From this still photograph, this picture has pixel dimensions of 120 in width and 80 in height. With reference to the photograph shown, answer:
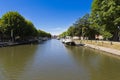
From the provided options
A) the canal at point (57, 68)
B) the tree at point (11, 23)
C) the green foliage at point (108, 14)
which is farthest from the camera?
the tree at point (11, 23)

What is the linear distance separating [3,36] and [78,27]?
115ft

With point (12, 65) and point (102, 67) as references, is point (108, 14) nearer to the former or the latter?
point (102, 67)

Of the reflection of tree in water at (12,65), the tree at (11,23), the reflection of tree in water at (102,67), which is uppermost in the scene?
the tree at (11,23)

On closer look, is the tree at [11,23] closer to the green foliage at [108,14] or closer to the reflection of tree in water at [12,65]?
the green foliage at [108,14]

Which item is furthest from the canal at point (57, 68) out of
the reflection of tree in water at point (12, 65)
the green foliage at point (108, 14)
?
the green foliage at point (108, 14)

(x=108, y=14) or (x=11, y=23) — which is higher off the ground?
(x=108, y=14)

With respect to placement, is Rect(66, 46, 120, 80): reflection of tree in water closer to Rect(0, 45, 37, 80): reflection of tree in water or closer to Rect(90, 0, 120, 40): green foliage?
Rect(0, 45, 37, 80): reflection of tree in water

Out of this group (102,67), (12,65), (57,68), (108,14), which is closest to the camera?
(57,68)

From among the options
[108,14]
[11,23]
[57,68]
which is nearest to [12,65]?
[57,68]

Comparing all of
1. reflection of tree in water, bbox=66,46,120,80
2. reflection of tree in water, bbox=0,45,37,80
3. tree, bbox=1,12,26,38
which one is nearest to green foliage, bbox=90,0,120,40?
reflection of tree in water, bbox=66,46,120,80

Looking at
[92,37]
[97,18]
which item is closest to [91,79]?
[97,18]

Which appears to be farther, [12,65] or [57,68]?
[12,65]

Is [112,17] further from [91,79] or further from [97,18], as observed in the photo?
[91,79]

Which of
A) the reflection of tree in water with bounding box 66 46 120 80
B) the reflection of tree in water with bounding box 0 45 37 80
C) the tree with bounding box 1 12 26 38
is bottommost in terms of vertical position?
the reflection of tree in water with bounding box 66 46 120 80
